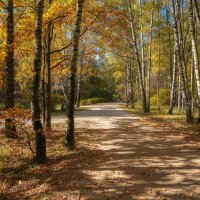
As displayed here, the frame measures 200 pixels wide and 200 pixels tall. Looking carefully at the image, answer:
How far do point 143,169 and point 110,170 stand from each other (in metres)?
0.89

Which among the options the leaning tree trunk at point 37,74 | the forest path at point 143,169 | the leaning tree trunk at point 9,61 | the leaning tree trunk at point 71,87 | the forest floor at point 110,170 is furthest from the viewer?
the leaning tree trunk at point 9,61

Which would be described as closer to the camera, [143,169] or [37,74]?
[143,169]

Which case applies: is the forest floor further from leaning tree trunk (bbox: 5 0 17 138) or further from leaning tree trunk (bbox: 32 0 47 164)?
leaning tree trunk (bbox: 5 0 17 138)

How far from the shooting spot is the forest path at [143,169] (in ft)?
17.9

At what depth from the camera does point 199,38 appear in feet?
84.5

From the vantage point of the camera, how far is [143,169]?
6.82 meters

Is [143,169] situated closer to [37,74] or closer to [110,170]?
[110,170]

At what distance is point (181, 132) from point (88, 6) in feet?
25.6

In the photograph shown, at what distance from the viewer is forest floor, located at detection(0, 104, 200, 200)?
559 cm

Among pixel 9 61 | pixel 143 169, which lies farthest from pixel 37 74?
pixel 143 169

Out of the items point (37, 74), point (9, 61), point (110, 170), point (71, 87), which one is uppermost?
point (9, 61)

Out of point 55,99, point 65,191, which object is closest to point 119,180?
point 65,191

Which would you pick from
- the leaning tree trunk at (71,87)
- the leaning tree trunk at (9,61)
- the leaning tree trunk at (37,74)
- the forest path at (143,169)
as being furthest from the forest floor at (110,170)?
the leaning tree trunk at (9,61)

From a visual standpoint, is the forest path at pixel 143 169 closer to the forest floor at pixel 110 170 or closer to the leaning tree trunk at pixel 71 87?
the forest floor at pixel 110 170
